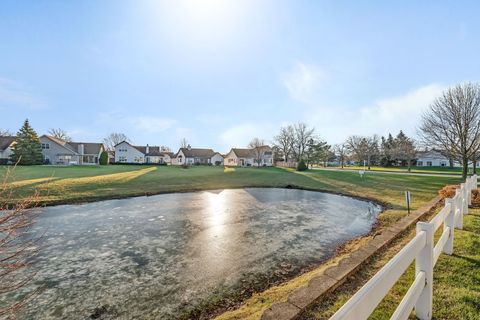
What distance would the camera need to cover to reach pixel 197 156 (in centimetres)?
6500

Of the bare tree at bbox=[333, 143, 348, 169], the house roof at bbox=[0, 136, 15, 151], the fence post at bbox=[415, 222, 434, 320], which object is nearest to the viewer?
the fence post at bbox=[415, 222, 434, 320]

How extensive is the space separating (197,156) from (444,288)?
2511 inches

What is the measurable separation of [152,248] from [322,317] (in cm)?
479

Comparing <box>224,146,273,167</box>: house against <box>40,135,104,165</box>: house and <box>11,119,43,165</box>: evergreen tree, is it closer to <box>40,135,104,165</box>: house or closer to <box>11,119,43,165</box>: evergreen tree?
<box>40,135,104,165</box>: house

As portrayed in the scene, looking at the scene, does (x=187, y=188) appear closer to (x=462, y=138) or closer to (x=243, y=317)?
(x=243, y=317)

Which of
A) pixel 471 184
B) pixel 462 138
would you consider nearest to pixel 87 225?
pixel 471 184

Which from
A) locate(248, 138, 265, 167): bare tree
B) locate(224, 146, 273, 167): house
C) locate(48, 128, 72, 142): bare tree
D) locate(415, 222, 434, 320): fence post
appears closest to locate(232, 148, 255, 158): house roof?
locate(224, 146, 273, 167): house

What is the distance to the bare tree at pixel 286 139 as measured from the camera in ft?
186

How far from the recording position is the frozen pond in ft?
12.6

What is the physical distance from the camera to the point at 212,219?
9086 mm

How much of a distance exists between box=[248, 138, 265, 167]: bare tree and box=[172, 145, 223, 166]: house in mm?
10627

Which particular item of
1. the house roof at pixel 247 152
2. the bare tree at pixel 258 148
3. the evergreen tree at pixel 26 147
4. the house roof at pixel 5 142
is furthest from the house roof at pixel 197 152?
the house roof at pixel 5 142

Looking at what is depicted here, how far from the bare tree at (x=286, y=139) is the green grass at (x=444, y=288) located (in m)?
53.0

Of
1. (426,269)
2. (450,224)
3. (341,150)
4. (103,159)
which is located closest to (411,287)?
(426,269)
